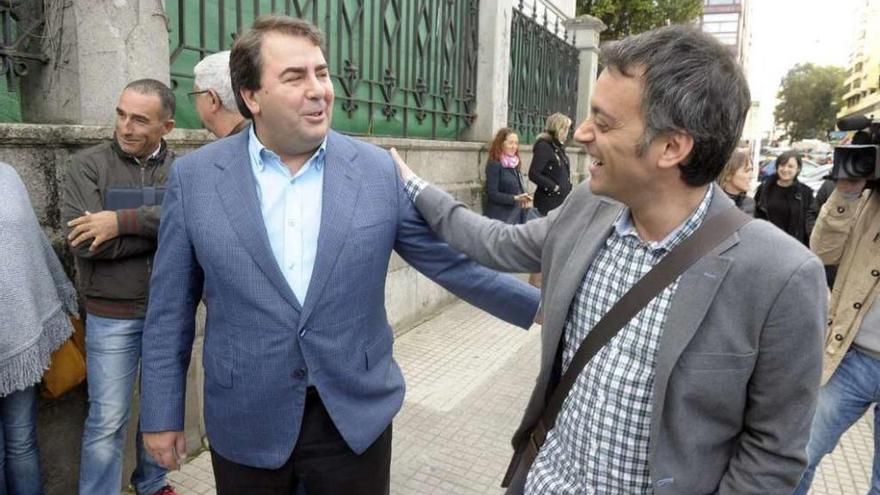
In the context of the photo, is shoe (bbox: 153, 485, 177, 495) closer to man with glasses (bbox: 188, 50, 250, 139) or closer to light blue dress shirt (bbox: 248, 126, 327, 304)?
man with glasses (bbox: 188, 50, 250, 139)

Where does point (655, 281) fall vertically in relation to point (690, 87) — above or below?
below

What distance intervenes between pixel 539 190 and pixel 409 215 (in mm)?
5253

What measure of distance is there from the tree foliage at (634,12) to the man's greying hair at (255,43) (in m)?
14.3

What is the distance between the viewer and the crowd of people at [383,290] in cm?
132

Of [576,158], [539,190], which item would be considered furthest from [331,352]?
[576,158]

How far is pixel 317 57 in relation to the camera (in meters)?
1.83

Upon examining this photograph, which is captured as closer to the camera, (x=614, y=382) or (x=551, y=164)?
(x=614, y=382)

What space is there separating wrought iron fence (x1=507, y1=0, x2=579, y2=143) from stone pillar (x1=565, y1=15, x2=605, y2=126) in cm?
14

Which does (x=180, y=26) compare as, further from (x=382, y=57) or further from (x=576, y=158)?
(x=576, y=158)

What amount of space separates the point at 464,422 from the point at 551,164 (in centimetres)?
370

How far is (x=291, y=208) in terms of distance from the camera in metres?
1.81

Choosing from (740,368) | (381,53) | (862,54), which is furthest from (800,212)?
(862,54)

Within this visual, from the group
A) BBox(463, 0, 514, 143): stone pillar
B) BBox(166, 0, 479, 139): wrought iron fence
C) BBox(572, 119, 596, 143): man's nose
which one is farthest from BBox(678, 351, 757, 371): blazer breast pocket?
BBox(463, 0, 514, 143): stone pillar

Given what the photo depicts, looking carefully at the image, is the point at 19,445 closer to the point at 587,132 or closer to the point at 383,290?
the point at 383,290
